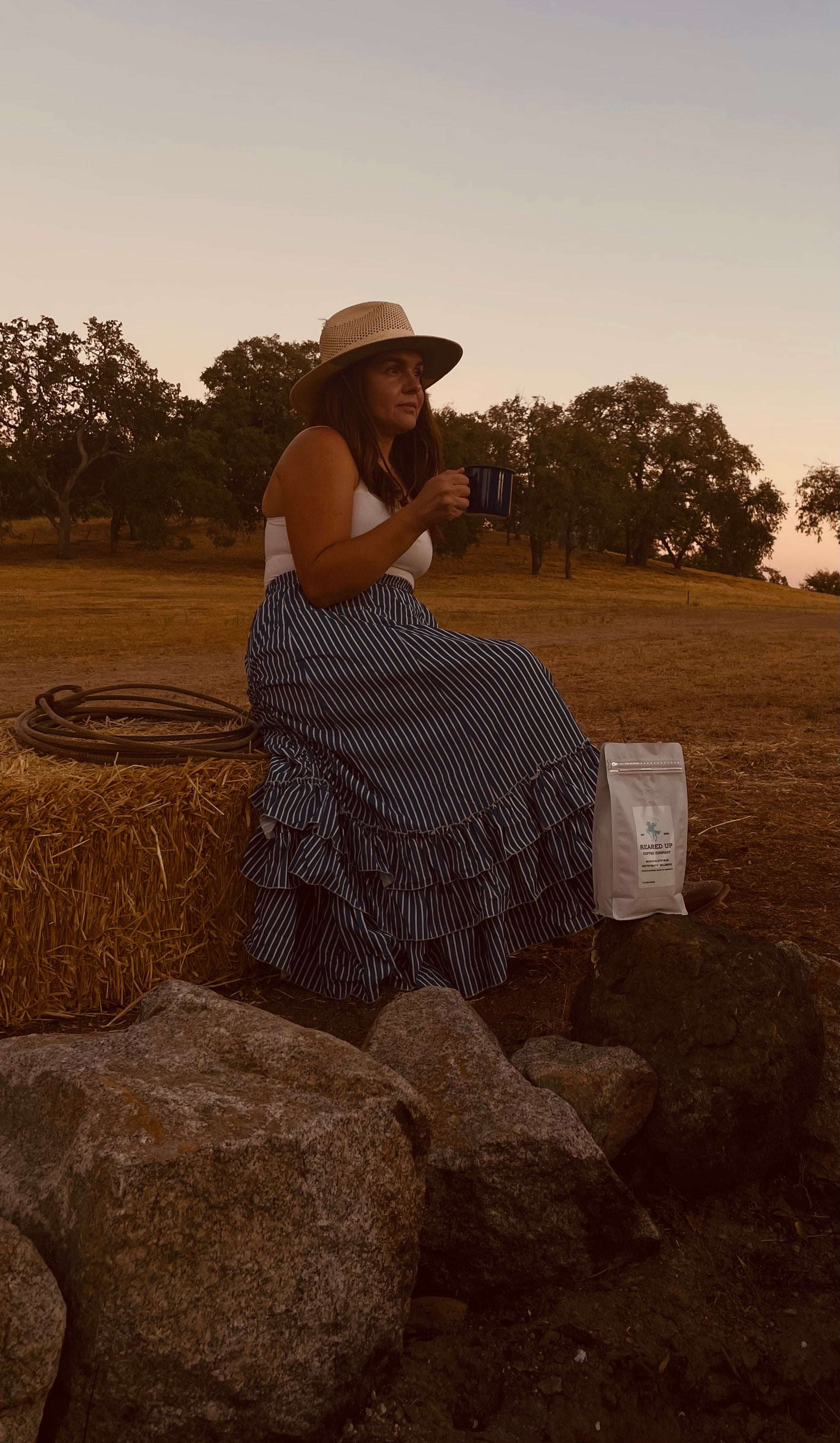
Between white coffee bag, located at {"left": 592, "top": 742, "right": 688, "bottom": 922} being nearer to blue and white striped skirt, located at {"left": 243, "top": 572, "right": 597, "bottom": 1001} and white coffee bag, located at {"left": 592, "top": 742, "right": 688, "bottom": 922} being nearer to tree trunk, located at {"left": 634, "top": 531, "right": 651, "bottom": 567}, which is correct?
blue and white striped skirt, located at {"left": 243, "top": 572, "right": 597, "bottom": 1001}

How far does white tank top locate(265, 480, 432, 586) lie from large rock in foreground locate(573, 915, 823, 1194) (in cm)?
→ 169

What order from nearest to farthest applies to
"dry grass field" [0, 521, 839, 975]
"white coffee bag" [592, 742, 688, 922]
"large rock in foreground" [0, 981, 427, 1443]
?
1. "large rock in foreground" [0, 981, 427, 1443]
2. "white coffee bag" [592, 742, 688, 922]
3. "dry grass field" [0, 521, 839, 975]

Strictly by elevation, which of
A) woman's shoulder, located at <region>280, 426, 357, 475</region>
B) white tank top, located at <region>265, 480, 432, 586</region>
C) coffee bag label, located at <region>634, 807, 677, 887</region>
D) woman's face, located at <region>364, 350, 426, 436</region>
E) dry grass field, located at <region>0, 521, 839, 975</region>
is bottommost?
dry grass field, located at <region>0, 521, 839, 975</region>

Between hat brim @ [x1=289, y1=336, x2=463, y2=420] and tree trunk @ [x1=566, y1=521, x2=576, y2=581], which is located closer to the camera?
hat brim @ [x1=289, y1=336, x2=463, y2=420]

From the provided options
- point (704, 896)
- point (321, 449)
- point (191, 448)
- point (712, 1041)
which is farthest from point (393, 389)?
point (191, 448)

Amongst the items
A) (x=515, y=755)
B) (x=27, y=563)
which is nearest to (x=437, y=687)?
(x=515, y=755)

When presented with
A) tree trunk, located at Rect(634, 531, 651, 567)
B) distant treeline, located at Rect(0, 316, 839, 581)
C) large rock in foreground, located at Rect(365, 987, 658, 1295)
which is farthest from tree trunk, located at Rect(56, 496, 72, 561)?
large rock in foreground, located at Rect(365, 987, 658, 1295)

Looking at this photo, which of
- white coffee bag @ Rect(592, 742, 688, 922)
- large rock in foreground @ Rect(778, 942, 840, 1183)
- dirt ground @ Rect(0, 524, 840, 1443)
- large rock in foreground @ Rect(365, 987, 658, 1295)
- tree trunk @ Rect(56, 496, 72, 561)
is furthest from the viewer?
tree trunk @ Rect(56, 496, 72, 561)

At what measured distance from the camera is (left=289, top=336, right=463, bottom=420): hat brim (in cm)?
405

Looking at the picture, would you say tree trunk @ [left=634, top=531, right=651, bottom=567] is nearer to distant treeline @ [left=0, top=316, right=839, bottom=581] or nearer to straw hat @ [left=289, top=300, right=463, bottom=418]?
distant treeline @ [left=0, top=316, right=839, bottom=581]

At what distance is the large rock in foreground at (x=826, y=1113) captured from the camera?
9.53 feet

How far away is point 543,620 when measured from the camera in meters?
24.9

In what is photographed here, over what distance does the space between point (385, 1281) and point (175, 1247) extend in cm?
46

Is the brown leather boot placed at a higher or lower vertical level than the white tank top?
lower
